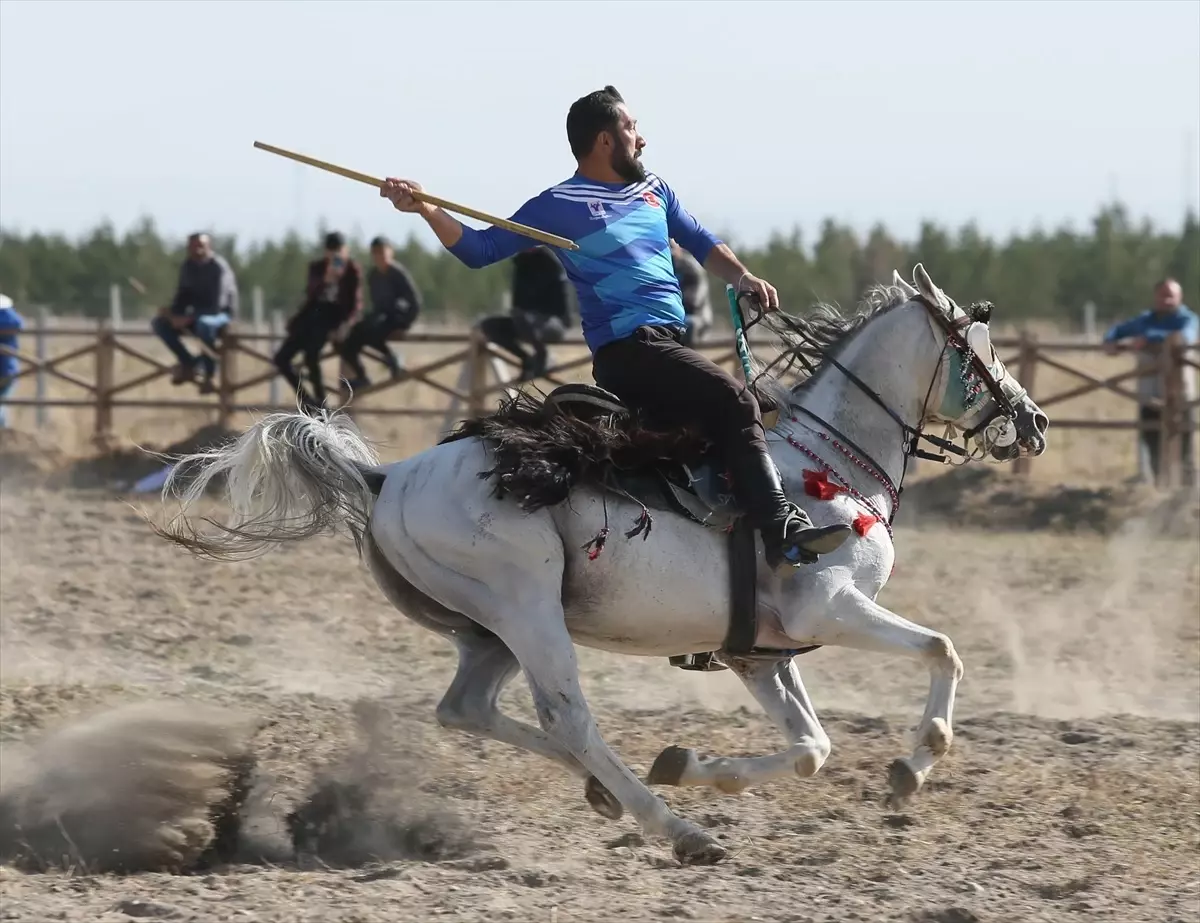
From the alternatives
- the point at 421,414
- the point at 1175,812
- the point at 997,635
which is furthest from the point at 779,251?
the point at 1175,812

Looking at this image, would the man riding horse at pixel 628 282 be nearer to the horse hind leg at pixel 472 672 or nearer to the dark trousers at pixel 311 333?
the horse hind leg at pixel 472 672

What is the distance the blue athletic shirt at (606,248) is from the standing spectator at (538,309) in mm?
9394

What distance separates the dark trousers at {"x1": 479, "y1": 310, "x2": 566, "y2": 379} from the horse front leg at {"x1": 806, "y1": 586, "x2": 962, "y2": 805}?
10.1 metres

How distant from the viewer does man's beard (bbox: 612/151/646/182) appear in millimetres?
6074

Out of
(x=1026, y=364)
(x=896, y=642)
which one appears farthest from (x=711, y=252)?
(x=1026, y=364)

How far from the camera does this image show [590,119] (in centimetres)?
605

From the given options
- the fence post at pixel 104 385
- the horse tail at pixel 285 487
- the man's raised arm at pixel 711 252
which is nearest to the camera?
the horse tail at pixel 285 487

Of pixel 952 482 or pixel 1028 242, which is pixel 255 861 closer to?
pixel 952 482

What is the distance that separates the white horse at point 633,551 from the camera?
5.83m

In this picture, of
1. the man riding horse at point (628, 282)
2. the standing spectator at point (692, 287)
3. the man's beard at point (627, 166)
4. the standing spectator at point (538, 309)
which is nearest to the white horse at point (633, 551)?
the man riding horse at point (628, 282)

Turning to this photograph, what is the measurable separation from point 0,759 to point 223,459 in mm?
1711

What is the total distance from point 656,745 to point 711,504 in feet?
6.76

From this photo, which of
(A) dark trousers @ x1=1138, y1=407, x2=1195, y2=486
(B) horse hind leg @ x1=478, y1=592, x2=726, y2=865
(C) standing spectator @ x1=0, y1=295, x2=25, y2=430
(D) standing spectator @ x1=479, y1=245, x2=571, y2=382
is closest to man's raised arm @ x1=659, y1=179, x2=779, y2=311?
(B) horse hind leg @ x1=478, y1=592, x2=726, y2=865

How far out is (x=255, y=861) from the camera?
6113 millimetres
